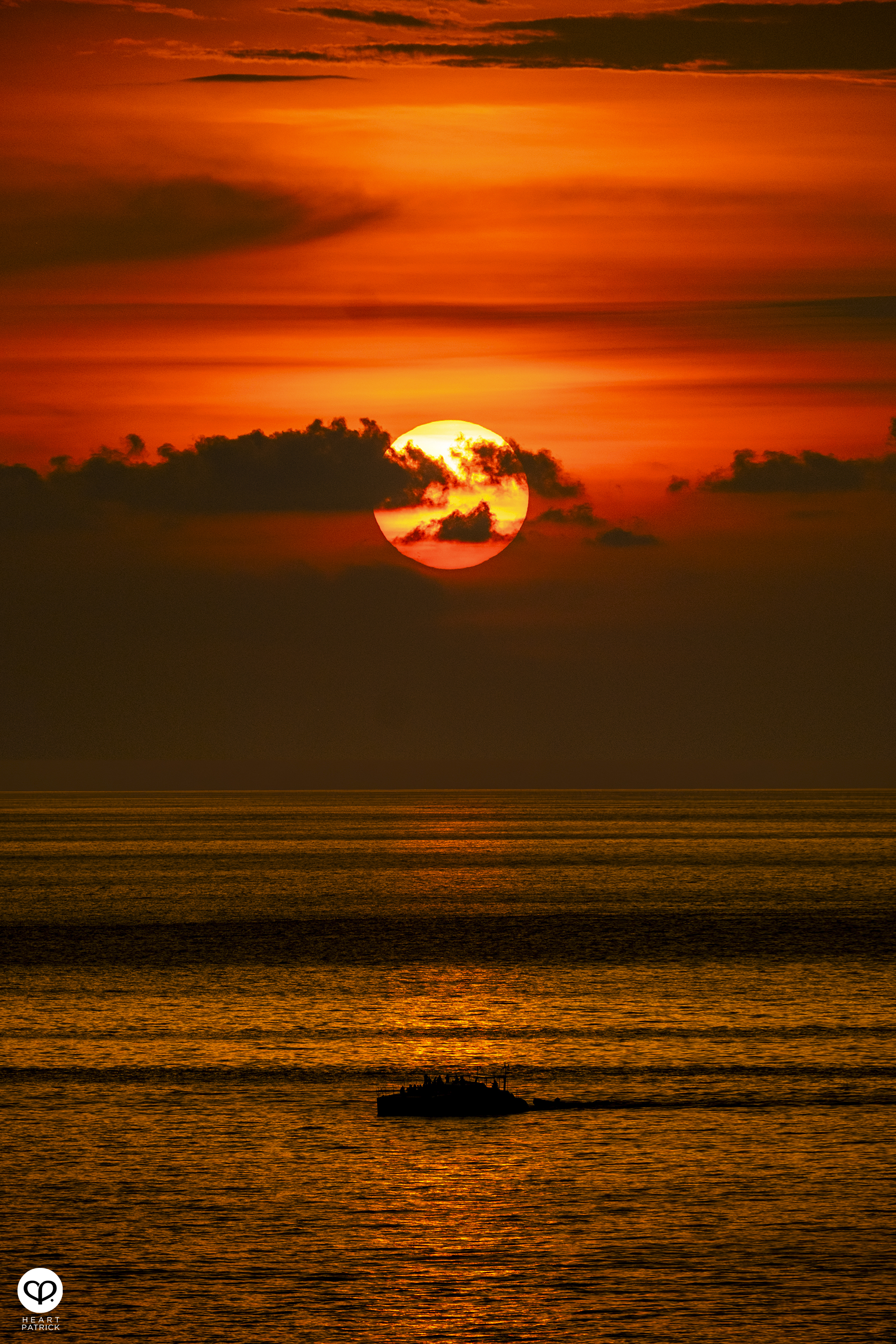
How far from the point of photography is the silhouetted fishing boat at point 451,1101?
54750 millimetres

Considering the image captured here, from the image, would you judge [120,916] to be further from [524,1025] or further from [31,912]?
[524,1025]

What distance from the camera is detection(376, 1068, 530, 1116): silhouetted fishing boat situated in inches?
2156

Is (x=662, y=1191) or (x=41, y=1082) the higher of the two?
(x=41, y=1082)

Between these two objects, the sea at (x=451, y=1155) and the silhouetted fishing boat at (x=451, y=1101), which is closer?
the sea at (x=451, y=1155)

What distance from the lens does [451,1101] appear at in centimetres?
5531

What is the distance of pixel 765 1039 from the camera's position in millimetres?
70312

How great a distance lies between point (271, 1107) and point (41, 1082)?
32.7ft

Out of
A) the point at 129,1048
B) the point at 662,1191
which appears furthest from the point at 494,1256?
the point at 129,1048

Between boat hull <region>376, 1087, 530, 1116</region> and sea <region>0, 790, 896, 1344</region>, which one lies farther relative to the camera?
boat hull <region>376, 1087, 530, 1116</region>

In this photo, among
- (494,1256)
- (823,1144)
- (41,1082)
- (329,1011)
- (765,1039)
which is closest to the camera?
(494,1256)

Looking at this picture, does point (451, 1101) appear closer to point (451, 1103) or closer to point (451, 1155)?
point (451, 1103)

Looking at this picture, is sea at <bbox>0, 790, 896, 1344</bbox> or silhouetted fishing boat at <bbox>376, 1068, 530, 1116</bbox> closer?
sea at <bbox>0, 790, 896, 1344</bbox>

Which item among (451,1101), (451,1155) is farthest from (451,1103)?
(451,1155)

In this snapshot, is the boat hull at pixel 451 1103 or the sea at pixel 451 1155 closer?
the sea at pixel 451 1155
